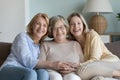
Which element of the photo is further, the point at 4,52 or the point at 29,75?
the point at 4,52

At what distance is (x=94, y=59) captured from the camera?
2.22 m

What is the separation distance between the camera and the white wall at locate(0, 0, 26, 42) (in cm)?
389

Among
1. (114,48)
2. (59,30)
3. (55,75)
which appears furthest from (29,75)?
(114,48)

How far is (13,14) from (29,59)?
77.0 inches

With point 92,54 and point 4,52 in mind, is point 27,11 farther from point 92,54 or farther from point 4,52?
point 92,54

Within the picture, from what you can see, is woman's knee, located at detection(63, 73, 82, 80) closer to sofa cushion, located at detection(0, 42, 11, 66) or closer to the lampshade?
sofa cushion, located at detection(0, 42, 11, 66)

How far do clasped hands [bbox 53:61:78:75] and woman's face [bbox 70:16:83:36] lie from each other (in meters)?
0.36

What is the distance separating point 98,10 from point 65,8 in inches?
25.0

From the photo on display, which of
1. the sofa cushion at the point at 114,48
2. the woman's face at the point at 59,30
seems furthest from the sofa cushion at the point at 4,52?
the sofa cushion at the point at 114,48

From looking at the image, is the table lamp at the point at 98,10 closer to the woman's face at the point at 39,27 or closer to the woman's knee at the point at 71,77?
the woman's face at the point at 39,27

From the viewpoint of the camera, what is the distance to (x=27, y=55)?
6.92ft

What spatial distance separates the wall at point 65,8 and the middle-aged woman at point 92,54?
189cm

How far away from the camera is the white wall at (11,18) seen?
153 inches

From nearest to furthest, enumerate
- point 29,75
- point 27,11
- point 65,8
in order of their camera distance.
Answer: point 29,75
point 27,11
point 65,8
